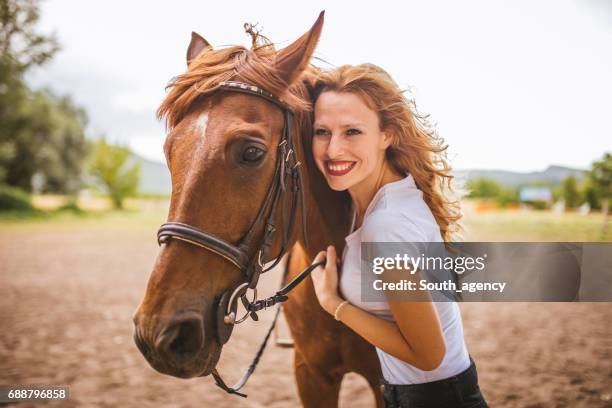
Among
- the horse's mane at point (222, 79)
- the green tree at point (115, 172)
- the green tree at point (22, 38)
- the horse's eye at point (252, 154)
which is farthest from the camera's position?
the green tree at point (115, 172)

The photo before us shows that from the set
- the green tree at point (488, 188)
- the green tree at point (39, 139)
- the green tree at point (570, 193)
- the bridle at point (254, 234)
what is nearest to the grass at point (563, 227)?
the green tree at point (570, 193)

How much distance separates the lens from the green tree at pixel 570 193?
3.72 m

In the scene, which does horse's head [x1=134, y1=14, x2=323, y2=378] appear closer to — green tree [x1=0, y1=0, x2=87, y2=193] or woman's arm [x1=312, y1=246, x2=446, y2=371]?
woman's arm [x1=312, y1=246, x2=446, y2=371]

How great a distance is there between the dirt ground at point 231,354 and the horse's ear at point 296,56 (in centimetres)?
407

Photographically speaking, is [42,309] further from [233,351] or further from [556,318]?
[556,318]

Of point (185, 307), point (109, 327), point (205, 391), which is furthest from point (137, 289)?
point (185, 307)

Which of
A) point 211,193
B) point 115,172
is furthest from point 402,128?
point 115,172

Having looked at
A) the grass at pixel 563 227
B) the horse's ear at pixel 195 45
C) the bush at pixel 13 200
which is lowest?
the bush at pixel 13 200

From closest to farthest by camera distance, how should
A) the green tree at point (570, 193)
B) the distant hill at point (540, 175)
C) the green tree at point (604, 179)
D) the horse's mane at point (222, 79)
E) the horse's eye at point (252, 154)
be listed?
the horse's eye at point (252, 154) → the horse's mane at point (222, 79) → the green tree at point (604, 179) → the distant hill at point (540, 175) → the green tree at point (570, 193)

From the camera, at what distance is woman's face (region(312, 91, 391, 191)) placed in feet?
6.51

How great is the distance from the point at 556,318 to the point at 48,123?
40.2 m

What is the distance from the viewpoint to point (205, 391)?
4.98 meters

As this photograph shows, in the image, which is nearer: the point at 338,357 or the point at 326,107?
the point at 326,107

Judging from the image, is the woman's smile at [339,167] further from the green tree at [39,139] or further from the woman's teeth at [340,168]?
the green tree at [39,139]
